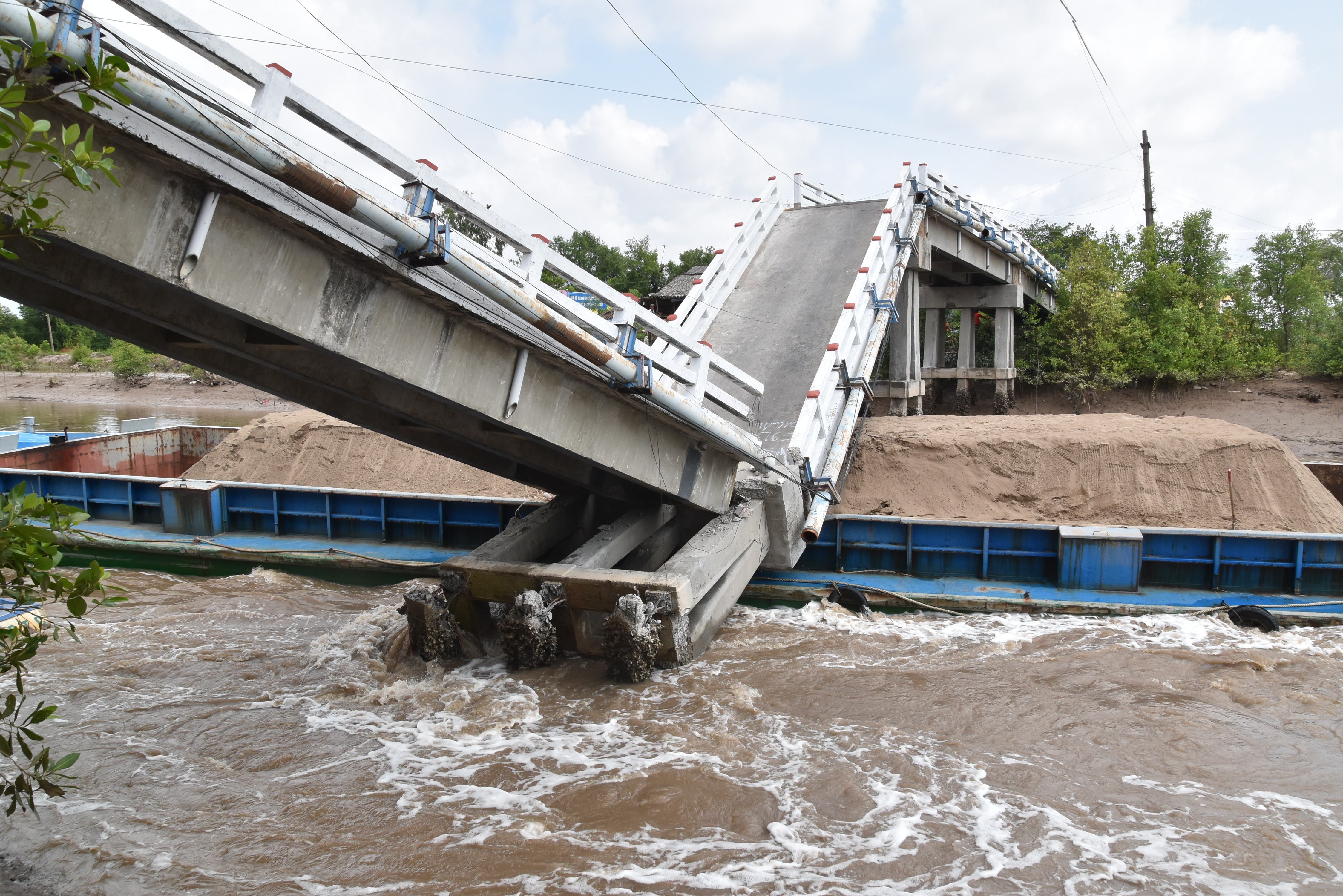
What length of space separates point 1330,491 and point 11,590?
1882 centimetres

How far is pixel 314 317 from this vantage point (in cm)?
662

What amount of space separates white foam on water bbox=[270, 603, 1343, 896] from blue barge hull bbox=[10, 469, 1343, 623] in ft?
6.28

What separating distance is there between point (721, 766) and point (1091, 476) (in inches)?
368

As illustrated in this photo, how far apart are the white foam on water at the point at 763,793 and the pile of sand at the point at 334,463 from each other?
664 cm

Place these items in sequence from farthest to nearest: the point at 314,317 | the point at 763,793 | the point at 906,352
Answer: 1. the point at 906,352
2. the point at 763,793
3. the point at 314,317

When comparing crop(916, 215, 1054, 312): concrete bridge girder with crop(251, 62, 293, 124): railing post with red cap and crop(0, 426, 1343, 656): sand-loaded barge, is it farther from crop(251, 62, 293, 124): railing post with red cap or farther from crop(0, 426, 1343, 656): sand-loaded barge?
crop(251, 62, 293, 124): railing post with red cap

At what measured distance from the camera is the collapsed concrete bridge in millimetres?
5645

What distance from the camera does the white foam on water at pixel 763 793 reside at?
19.8ft

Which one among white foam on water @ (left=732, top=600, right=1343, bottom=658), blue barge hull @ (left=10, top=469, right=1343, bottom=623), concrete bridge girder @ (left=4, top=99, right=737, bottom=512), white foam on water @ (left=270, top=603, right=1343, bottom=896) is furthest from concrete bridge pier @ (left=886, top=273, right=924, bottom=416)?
concrete bridge girder @ (left=4, top=99, right=737, bottom=512)

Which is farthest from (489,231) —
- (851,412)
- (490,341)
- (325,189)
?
(851,412)

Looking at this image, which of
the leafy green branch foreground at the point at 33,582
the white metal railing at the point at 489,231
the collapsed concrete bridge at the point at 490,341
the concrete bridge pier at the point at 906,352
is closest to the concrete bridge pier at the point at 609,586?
the collapsed concrete bridge at the point at 490,341

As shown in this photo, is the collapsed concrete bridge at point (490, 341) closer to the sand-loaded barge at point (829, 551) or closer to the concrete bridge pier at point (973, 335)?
the sand-loaded barge at point (829, 551)

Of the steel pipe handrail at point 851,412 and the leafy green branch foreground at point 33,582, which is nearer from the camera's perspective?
the leafy green branch foreground at point 33,582

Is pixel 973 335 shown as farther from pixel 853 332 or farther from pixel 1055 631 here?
pixel 1055 631
